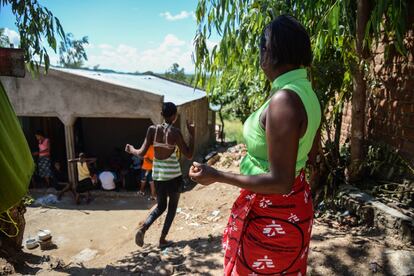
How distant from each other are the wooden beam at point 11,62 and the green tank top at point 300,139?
0.96m

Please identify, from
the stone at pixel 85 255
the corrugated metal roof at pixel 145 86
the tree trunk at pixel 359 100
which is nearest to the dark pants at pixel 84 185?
the corrugated metal roof at pixel 145 86

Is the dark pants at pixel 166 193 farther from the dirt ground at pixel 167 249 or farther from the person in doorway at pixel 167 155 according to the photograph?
the dirt ground at pixel 167 249

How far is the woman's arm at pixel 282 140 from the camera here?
4.09 feet

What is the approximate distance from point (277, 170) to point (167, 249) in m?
2.96

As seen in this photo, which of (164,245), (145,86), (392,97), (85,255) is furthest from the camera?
(145,86)

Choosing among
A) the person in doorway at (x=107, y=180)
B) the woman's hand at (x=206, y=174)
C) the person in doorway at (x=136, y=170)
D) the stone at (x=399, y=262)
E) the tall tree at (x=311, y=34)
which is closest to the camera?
the woman's hand at (x=206, y=174)

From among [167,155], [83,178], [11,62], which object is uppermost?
[11,62]

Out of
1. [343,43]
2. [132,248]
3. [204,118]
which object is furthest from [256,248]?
[204,118]

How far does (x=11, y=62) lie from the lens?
4.48 ft

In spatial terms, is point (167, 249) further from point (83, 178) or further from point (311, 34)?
point (83, 178)

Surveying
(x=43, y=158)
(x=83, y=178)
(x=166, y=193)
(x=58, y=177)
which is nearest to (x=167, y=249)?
(x=166, y=193)

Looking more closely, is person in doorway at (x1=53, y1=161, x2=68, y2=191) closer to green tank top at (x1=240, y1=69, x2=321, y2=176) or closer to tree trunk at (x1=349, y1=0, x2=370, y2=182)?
tree trunk at (x1=349, y1=0, x2=370, y2=182)

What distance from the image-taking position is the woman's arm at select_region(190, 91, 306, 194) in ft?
4.09

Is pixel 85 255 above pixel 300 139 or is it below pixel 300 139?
below
